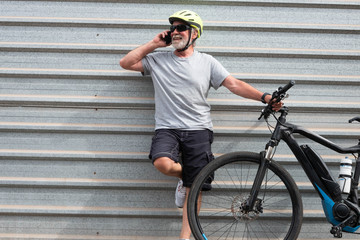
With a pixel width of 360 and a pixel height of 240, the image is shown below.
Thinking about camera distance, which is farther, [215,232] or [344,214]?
[215,232]

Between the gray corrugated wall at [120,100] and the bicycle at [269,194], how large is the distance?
0.85 ft

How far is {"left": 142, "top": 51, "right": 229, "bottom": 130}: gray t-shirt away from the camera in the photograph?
11.2 ft

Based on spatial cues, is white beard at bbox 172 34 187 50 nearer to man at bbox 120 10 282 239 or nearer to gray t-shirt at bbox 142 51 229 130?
man at bbox 120 10 282 239

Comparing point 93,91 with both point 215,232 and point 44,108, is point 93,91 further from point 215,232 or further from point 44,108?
point 215,232

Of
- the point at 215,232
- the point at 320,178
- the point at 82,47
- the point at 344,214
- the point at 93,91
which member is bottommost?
the point at 215,232

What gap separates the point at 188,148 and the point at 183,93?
0.46 m

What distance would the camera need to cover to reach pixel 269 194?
12.2 ft

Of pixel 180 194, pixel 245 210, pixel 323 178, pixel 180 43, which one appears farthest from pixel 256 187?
pixel 180 43

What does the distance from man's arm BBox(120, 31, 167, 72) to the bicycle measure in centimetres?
103

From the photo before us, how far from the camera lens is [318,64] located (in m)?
3.81

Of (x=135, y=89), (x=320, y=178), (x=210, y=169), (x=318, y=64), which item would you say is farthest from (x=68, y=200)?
(x=318, y=64)

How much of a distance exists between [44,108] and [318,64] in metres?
2.56

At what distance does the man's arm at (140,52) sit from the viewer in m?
3.39

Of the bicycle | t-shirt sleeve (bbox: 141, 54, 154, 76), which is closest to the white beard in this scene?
t-shirt sleeve (bbox: 141, 54, 154, 76)
